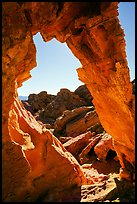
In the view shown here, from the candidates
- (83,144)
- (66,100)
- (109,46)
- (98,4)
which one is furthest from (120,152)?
(66,100)

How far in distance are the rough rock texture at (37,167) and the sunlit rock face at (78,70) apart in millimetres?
47

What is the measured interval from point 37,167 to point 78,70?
8.27m

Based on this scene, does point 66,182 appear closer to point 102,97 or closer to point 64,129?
point 102,97

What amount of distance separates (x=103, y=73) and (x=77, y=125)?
25.6 meters

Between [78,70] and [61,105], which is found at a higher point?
[61,105]

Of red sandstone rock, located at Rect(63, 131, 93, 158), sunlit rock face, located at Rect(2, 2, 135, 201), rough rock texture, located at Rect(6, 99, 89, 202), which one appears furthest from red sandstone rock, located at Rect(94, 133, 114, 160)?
rough rock texture, located at Rect(6, 99, 89, 202)

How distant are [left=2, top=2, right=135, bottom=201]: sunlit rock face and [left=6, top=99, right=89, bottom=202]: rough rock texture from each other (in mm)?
47

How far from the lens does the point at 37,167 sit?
48.0 feet

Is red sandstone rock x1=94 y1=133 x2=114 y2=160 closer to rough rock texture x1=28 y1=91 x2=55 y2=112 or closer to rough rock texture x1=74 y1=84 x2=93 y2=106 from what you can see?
rough rock texture x1=74 y1=84 x2=93 y2=106

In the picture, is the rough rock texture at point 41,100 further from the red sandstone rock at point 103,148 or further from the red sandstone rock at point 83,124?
the red sandstone rock at point 103,148

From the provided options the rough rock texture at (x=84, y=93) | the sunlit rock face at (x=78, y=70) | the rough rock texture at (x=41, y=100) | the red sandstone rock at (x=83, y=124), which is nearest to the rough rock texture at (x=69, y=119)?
the red sandstone rock at (x=83, y=124)

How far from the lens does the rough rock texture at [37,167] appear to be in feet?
40.8

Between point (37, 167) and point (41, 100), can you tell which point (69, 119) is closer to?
point (41, 100)

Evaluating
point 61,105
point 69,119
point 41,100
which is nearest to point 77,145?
point 69,119
